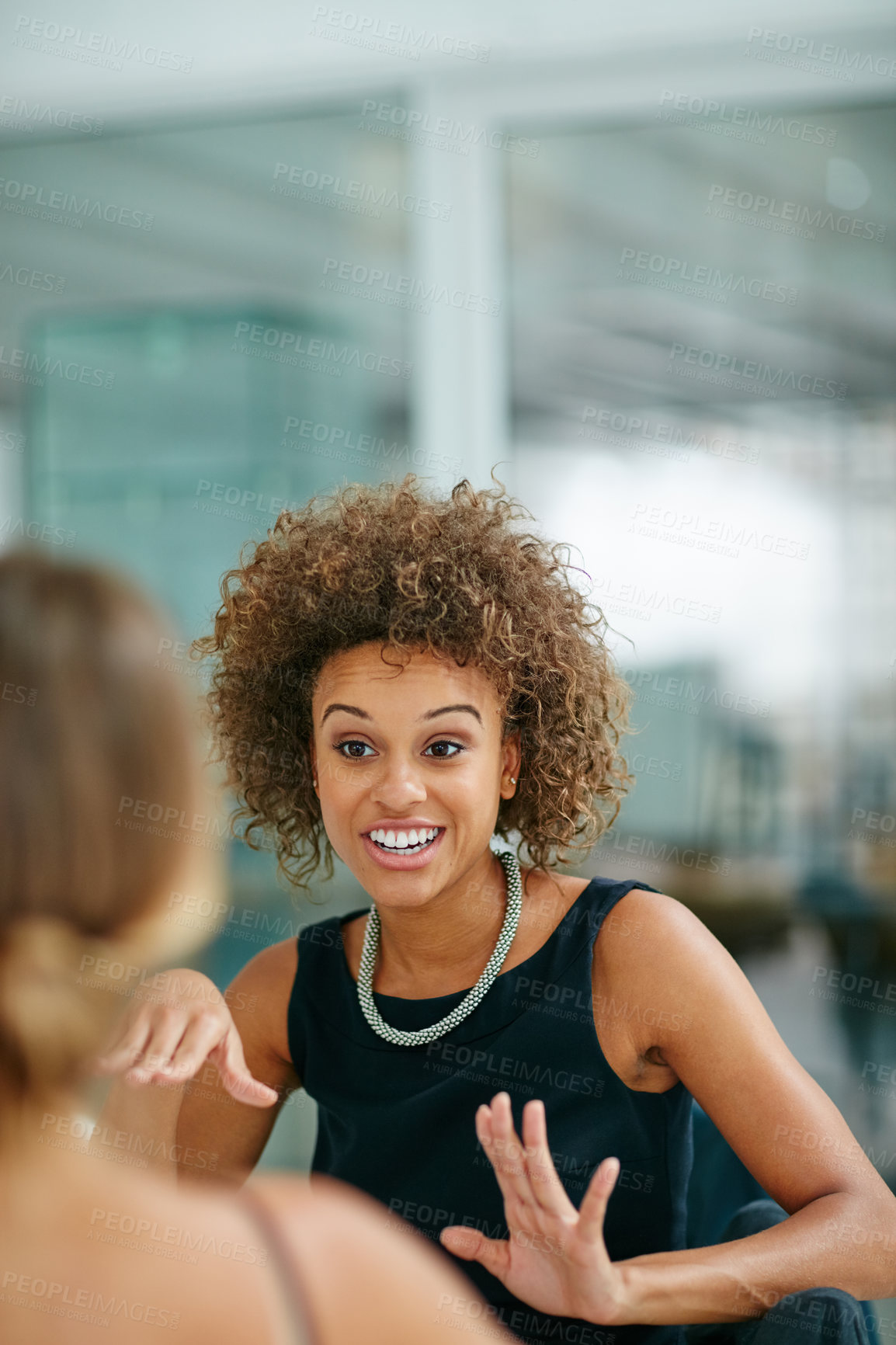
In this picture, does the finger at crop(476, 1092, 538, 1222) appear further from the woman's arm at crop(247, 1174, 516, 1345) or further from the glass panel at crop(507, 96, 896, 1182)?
the glass panel at crop(507, 96, 896, 1182)

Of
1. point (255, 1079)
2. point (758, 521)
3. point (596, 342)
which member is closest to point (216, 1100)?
point (255, 1079)

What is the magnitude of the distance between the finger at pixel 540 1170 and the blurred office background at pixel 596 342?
181 centimetres

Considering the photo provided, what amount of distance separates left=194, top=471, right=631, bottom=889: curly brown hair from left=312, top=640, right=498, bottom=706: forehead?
0.04 ft

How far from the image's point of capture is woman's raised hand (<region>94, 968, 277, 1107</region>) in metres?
1.30

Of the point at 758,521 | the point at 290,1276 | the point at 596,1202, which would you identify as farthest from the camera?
the point at 758,521

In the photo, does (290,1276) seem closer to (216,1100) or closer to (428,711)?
(428,711)

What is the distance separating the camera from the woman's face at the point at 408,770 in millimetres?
1495

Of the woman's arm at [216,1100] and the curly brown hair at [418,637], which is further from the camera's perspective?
the woman's arm at [216,1100]

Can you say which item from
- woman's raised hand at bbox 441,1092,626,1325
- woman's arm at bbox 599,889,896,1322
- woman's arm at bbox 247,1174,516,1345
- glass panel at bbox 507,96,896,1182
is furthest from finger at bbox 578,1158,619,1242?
glass panel at bbox 507,96,896,1182

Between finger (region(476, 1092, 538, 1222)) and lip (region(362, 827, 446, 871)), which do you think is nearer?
finger (region(476, 1092, 538, 1222))

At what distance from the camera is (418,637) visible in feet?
4.95

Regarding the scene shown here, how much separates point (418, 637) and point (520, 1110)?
2.09ft

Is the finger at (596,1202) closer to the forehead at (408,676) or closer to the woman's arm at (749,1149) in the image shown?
the woman's arm at (749,1149)

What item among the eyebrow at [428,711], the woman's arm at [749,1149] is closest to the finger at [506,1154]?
the woman's arm at [749,1149]
